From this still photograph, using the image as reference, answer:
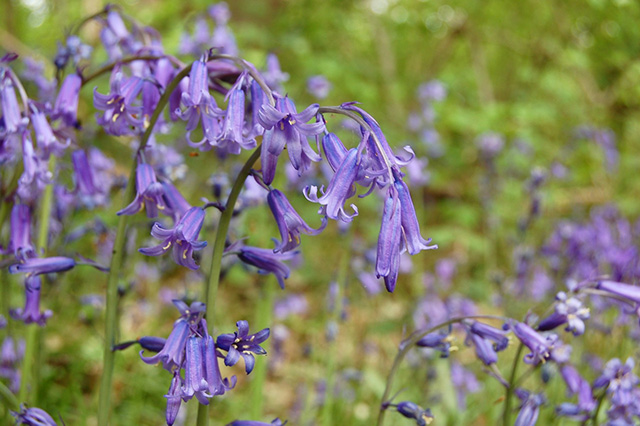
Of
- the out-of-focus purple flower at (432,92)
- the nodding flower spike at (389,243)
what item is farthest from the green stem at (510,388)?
the out-of-focus purple flower at (432,92)

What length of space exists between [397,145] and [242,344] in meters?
4.39

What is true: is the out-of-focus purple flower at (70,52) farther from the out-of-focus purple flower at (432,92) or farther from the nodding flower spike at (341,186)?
the out-of-focus purple flower at (432,92)

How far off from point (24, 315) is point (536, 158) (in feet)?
23.3

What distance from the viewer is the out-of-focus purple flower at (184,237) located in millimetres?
1348

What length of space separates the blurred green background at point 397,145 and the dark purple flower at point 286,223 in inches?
60.2

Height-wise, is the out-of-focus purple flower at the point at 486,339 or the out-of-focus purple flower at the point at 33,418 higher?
the out-of-focus purple flower at the point at 486,339

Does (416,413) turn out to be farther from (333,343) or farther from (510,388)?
(333,343)

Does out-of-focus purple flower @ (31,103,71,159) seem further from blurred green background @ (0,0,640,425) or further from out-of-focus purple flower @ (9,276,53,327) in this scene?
blurred green background @ (0,0,640,425)

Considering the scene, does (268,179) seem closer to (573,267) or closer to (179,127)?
(573,267)

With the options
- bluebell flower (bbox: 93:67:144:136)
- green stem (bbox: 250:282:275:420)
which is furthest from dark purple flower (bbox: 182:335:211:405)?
green stem (bbox: 250:282:275:420)

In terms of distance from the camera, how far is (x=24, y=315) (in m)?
1.87

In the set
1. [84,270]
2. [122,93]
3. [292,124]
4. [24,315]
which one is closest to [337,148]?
[292,124]

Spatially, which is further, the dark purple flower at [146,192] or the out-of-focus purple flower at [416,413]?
the out-of-focus purple flower at [416,413]

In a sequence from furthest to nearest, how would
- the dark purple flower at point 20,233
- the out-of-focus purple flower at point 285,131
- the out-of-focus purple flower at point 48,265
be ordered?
the dark purple flower at point 20,233 < the out-of-focus purple flower at point 48,265 < the out-of-focus purple flower at point 285,131
